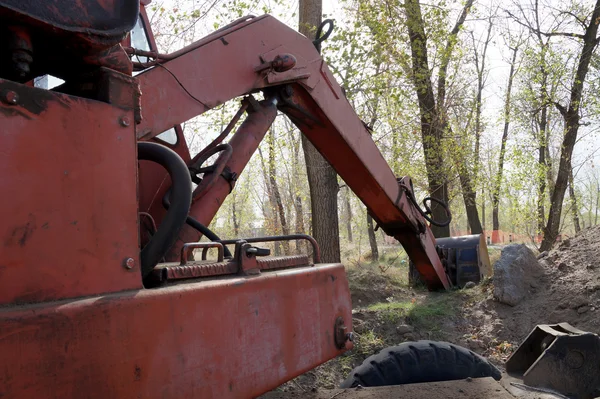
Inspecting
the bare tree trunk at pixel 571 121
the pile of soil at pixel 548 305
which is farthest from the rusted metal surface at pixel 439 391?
the bare tree trunk at pixel 571 121

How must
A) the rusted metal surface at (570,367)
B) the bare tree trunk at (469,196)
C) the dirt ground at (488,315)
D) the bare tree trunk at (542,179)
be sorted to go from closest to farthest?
the rusted metal surface at (570,367) → the dirt ground at (488,315) → the bare tree trunk at (469,196) → the bare tree trunk at (542,179)

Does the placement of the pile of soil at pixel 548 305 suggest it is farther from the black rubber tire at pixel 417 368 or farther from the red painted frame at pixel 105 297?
the red painted frame at pixel 105 297

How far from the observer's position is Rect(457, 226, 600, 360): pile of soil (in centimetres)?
571

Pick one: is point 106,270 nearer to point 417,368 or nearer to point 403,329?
point 417,368

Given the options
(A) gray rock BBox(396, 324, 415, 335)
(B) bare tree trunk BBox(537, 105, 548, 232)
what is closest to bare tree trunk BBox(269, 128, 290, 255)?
(B) bare tree trunk BBox(537, 105, 548, 232)

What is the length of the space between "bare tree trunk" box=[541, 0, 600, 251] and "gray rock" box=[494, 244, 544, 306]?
8.04 meters

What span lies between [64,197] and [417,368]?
244cm

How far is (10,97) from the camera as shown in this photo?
1.53 metres

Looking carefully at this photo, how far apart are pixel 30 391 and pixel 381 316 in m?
5.54

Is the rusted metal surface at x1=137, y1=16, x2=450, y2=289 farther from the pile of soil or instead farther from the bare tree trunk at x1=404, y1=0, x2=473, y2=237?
the bare tree trunk at x1=404, y1=0, x2=473, y2=237

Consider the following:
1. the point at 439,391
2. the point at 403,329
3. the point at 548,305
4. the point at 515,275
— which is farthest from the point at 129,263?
the point at 515,275

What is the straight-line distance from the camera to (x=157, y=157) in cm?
229

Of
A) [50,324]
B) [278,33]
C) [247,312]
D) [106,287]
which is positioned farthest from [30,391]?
[278,33]

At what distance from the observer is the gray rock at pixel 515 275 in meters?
6.54
